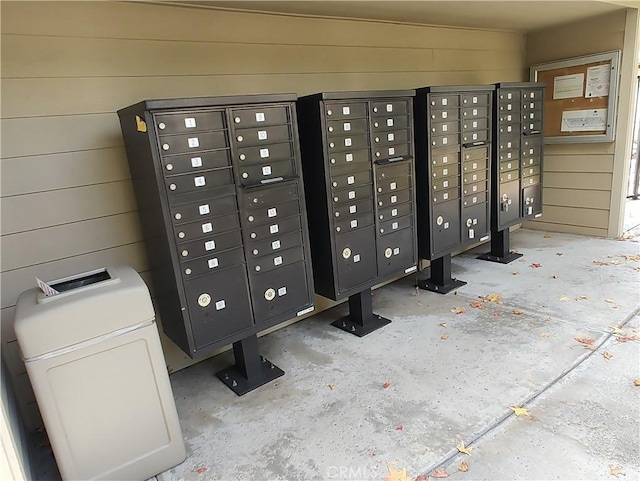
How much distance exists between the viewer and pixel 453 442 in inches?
77.0

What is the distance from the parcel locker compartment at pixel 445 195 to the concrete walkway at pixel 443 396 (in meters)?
0.81

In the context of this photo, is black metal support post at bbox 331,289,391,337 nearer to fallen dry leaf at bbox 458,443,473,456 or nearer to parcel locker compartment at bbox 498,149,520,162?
fallen dry leaf at bbox 458,443,473,456

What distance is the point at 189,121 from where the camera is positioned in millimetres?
2100

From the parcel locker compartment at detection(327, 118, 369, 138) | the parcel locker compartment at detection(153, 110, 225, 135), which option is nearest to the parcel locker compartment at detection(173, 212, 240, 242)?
the parcel locker compartment at detection(153, 110, 225, 135)

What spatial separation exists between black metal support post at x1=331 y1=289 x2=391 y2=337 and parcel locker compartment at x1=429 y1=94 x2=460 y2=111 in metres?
1.49

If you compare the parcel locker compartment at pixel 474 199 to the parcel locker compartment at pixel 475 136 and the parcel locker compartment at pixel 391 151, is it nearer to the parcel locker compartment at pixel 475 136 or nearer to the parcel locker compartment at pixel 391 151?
the parcel locker compartment at pixel 475 136

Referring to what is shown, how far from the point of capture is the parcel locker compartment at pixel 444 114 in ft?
10.7

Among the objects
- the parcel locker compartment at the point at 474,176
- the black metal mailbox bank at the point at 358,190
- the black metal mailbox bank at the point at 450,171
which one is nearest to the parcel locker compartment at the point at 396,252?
the black metal mailbox bank at the point at 358,190

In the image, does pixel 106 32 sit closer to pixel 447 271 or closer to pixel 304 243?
pixel 304 243

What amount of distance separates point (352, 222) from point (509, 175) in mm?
2029

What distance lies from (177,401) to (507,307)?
7.90 feet

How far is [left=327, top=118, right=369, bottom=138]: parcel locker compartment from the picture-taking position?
266 centimetres

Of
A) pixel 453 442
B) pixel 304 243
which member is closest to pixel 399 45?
pixel 304 243

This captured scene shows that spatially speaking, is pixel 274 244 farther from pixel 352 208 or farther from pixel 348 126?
pixel 348 126
